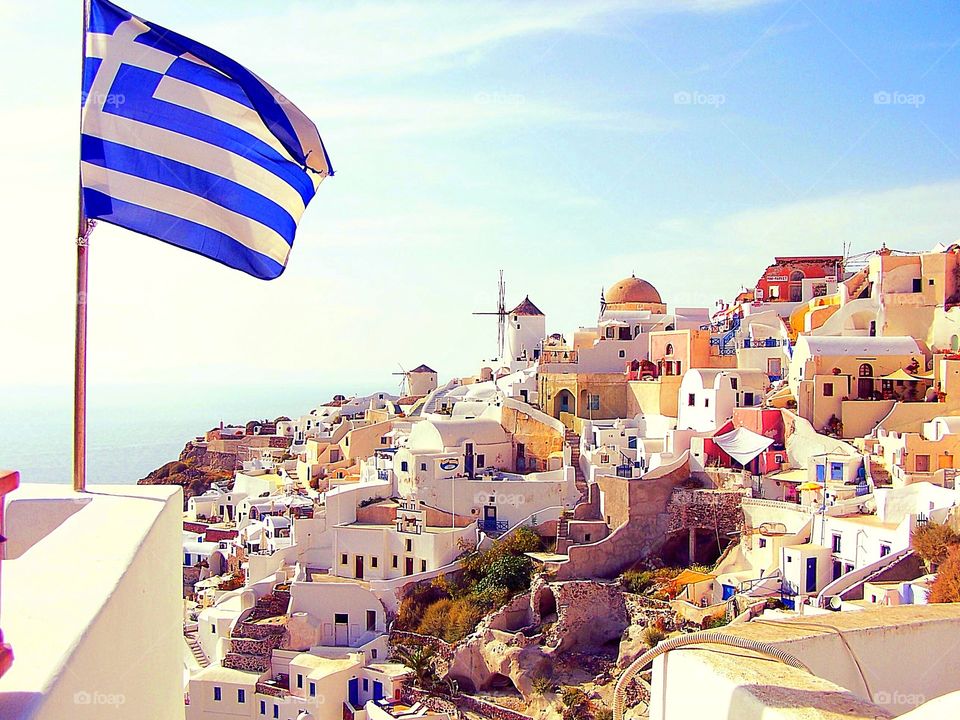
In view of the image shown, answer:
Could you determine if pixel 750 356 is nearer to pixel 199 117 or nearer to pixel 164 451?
pixel 199 117

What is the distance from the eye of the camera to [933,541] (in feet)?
49.3

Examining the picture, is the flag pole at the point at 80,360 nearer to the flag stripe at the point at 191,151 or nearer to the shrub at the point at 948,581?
the flag stripe at the point at 191,151

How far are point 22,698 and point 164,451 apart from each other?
7950cm

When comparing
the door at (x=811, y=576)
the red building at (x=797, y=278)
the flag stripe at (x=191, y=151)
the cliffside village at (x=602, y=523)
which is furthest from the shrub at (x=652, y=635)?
the red building at (x=797, y=278)

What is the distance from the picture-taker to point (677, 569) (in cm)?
2008

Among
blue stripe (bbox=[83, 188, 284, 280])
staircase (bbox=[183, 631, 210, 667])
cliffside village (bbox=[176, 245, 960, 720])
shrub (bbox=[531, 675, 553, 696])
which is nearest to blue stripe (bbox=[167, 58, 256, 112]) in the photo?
blue stripe (bbox=[83, 188, 284, 280])

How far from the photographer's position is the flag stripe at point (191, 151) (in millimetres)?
5047

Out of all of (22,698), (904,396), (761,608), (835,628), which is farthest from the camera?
(904,396)

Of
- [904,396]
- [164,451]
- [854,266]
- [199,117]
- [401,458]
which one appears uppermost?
[854,266]

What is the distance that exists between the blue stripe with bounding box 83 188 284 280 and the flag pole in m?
0.09

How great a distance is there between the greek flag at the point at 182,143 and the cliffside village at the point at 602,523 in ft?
39.2

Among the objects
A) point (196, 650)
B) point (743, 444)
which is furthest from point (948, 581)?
point (196, 650)

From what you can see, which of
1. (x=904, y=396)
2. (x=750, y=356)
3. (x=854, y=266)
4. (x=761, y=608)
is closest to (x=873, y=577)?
(x=761, y=608)

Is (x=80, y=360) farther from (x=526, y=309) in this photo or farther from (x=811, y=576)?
(x=526, y=309)
